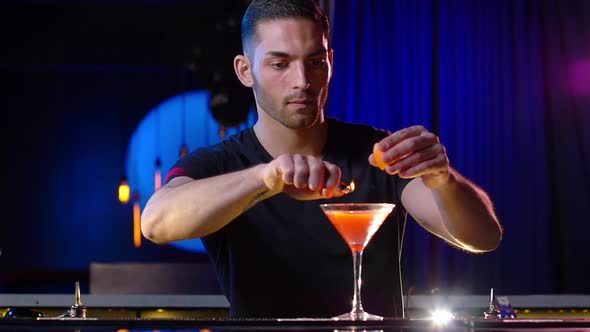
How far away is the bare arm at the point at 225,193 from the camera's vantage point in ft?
5.54

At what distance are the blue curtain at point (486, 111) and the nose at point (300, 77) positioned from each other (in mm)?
4685

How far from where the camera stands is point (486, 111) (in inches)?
273

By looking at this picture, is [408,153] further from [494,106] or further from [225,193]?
[494,106]

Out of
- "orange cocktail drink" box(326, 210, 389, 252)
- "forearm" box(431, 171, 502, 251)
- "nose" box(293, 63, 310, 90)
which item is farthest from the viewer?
"nose" box(293, 63, 310, 90)

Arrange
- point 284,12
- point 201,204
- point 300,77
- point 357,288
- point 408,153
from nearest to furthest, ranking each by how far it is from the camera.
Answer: point 357,288 < point 408,153 < point 201,204 < point 300,77 < point 284,12

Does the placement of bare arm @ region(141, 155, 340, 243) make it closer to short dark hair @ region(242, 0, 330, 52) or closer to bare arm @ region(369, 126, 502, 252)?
bare arm @ region(369, 126, 502, 252)

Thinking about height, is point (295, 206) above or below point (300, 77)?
below

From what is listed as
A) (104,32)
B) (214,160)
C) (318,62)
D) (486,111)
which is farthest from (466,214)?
(104,32)

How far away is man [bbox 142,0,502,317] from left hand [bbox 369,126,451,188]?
0.15 metres

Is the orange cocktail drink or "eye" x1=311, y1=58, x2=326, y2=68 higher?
"eye" x1=311, y1=58, x2=326, y2=68

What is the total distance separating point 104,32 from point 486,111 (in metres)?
4.57

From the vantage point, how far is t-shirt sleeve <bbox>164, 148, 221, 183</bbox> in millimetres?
2316

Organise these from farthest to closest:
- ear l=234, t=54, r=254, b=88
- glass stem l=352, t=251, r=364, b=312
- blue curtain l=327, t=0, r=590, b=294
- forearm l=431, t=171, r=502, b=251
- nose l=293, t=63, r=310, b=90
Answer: blue curtain l=327, t=0, r=590, b=294
ear l=234, t=54, r=254, b=88
nose l=293, t=63, r=310, b=90
forearm l=431, t=171, r=502, b=251
glass stem l=352, t=251, r=364, b=312

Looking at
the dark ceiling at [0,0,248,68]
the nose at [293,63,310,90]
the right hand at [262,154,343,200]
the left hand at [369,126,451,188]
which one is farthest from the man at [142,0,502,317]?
the dark ceiling at [0,0,248,68]
